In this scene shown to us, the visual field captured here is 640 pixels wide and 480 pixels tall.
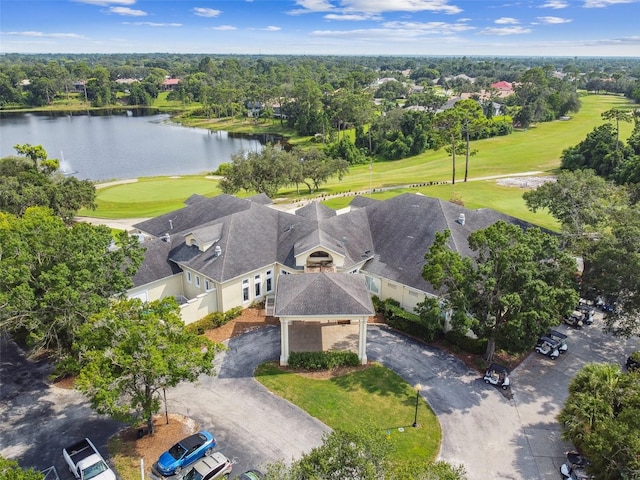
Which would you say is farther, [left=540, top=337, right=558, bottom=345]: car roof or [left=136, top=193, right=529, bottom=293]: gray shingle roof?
[left=136, top=193, right=529, bottom=293]: gray shingle roof

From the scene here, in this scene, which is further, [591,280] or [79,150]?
[79,150]

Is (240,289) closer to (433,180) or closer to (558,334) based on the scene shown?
(558,334)

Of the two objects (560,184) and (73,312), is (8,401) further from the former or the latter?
(560,184)

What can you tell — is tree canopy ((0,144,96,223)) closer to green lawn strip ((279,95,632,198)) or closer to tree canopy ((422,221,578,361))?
green lawn strip ((279,95,632,198))

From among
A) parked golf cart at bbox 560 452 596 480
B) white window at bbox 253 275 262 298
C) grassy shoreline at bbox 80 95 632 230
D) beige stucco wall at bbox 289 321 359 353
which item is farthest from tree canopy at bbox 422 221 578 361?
grassy shoreline at bbox 80 95 632 230

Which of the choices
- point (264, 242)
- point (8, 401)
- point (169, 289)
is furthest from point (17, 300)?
point (264, 242)

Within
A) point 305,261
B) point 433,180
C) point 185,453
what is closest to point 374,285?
point 305,261

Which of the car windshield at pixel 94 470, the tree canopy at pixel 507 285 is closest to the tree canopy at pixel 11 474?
the car windshield at pixel 94 470
